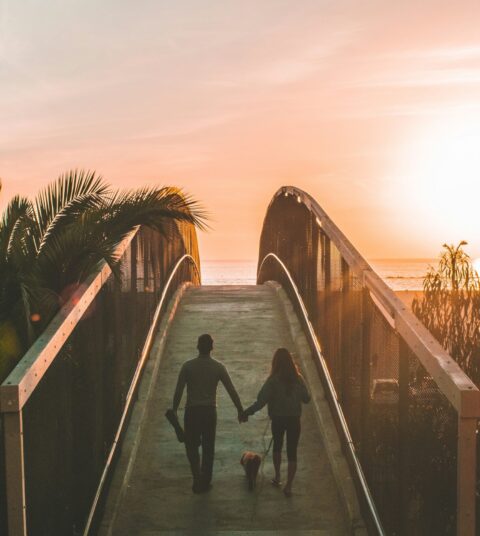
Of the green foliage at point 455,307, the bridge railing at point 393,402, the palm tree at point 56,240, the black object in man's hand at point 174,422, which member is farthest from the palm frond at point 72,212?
the green foliage at point 455,307

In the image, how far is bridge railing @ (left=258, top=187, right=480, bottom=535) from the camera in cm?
471

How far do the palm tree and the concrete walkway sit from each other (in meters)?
1.75

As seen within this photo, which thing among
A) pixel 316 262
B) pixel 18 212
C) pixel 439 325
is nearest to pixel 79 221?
pixel 18 212

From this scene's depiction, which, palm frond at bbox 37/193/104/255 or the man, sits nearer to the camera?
the man

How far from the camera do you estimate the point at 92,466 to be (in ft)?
23.3

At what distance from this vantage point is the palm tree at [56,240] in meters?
8.14

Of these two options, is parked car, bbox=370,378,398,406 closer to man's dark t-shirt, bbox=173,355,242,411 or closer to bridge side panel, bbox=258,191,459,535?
bridge side panel, bbox=258,191,459,535

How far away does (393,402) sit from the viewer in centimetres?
723

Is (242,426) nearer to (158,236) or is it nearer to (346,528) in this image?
(346,528)

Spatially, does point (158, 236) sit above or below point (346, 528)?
above

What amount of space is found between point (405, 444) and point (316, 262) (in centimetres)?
661

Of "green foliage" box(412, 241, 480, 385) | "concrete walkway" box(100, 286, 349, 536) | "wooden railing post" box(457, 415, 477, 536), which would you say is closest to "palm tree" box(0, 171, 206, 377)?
"concrete walkway" box(100, 286, 349, 536)

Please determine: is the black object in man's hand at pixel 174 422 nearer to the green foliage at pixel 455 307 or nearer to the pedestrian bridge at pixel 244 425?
the pedestrian bridge at pixel 244 425

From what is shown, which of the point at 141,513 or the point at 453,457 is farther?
the point at 141,513
